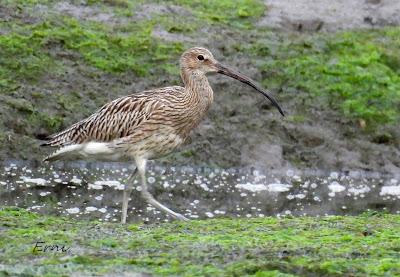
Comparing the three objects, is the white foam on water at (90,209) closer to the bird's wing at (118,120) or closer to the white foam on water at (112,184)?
the bird's wing at (118,120)

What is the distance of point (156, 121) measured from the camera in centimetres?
1155

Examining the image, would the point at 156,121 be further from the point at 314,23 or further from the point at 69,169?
the point at 314,23

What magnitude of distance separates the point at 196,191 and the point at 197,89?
5.20 ft

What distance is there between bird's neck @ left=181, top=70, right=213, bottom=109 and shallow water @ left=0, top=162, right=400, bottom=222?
119 cm

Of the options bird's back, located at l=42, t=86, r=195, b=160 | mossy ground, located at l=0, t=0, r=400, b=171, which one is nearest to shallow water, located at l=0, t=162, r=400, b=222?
mossy ground, located at l=0, t=0, r=400, b=171

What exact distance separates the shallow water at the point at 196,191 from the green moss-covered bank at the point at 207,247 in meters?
2.37

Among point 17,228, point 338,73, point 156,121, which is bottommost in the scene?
point 17,228

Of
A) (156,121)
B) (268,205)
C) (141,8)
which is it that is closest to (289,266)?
(156,121)

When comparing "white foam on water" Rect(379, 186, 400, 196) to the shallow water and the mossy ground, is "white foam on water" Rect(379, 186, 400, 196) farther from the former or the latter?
the mossy ground

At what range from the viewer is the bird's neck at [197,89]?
11922 millimetres

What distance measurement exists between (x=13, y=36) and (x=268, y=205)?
443cm

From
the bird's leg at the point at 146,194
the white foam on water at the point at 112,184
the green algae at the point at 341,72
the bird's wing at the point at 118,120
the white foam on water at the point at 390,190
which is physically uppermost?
the green algae at the point at 341,72

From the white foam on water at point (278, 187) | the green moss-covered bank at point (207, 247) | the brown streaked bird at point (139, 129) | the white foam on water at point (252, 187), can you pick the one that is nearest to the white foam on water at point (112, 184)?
the brown streaked bird at point (139, 129)

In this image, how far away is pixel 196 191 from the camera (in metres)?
13.2
